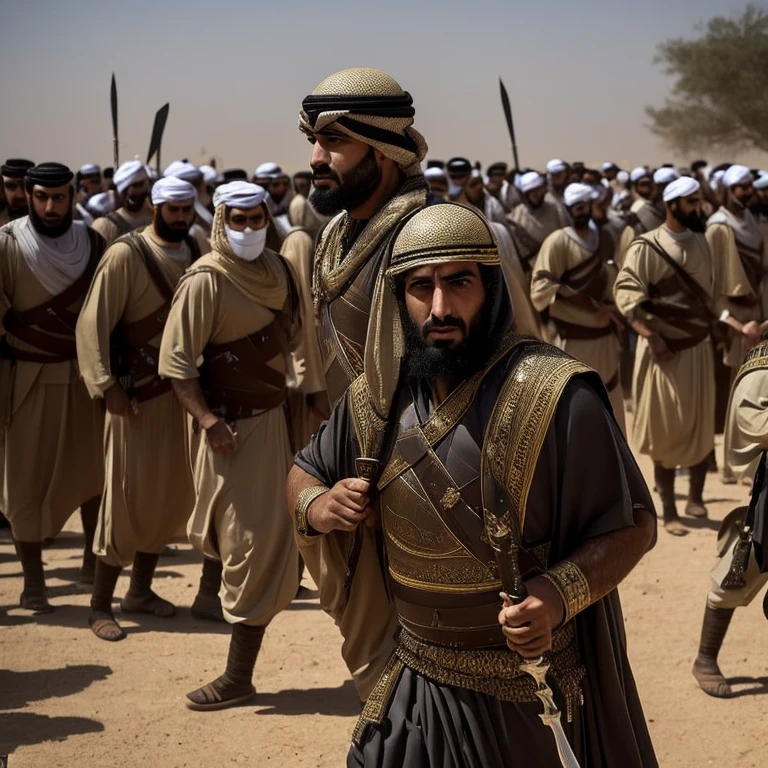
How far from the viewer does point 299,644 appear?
20.7 ft

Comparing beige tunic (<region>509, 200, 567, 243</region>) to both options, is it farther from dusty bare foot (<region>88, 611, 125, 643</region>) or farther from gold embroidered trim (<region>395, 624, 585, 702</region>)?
gold embroidered trim (<region>395, 624, 585, 702</region>)

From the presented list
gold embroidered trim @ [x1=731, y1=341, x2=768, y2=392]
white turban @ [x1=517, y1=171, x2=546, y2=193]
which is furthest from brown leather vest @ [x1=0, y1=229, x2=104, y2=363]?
white turban @ [x1=517, y1=171, x2=546, y2=193]

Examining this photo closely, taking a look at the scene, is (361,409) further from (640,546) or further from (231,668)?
(231,668)

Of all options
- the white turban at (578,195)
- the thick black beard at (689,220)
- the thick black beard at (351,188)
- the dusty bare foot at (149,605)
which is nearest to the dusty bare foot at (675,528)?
the thick black beard at (689,220)

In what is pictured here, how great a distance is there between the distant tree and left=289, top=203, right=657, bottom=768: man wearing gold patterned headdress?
170 ft

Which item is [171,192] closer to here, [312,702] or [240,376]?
[240,376]

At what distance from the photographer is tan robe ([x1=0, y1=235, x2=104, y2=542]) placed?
6824 mm

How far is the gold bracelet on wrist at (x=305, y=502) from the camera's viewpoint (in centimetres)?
298

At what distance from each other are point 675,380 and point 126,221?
12.7ft

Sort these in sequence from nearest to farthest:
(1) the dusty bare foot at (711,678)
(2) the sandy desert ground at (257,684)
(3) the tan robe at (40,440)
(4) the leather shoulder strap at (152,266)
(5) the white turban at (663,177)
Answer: (2) the sandy desert ground at (257,684)
(1) the dusty bare foot at (711,678)
(4) the leather shoulder strap at (152,266)
(3) the tan robe at (40,440)
(5) the white turban at (663,177)

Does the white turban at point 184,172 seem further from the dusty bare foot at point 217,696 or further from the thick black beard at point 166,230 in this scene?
the dusty bare foot at point 217,696

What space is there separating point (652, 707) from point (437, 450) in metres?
3.13

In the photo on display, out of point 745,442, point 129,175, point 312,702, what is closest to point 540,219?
point 129,175

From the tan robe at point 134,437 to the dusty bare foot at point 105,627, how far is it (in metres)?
0.29
